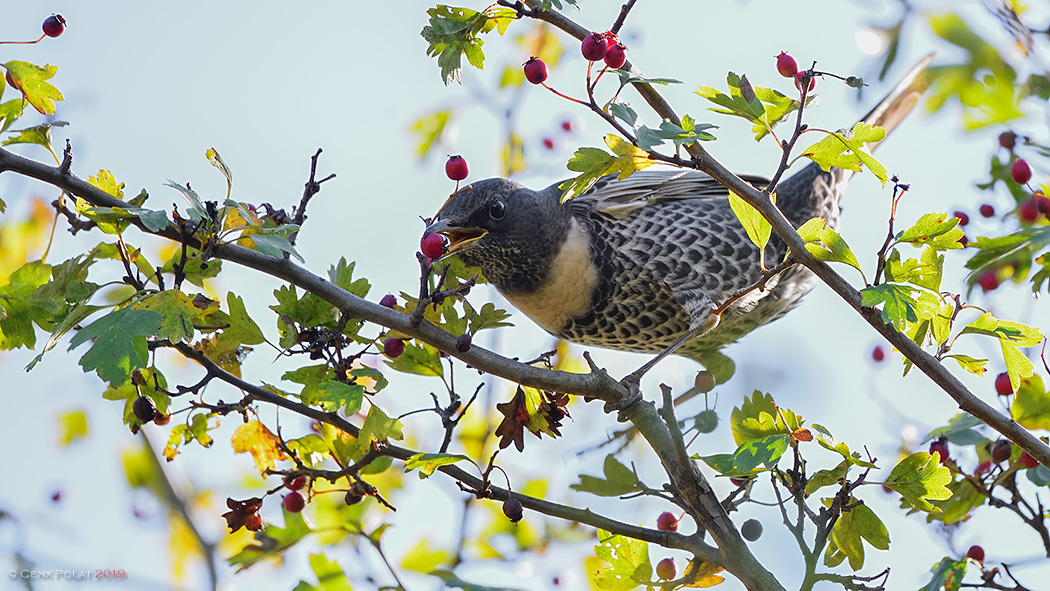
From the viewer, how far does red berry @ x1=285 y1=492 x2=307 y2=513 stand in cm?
307

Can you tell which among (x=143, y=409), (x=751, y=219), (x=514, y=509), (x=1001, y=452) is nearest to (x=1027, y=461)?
(x=1001, y=452)

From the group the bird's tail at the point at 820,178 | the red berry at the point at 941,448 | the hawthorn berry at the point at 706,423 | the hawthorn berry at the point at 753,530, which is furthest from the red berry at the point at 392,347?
the bird's tail at the point at 820,178

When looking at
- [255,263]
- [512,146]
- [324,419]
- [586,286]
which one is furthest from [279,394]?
[512,146]

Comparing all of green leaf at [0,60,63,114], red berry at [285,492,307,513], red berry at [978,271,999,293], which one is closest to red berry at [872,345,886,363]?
red berry at [978,271,999,293]

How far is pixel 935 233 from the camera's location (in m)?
2.32

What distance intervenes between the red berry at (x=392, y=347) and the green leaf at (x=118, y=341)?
680 mm

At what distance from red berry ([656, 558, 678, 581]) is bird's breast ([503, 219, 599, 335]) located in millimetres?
1300

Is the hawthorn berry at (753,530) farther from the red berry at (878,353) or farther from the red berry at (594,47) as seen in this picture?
the red berry at (878,353)

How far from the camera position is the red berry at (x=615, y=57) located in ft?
7.72

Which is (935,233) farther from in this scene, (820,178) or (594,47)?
(820,178)

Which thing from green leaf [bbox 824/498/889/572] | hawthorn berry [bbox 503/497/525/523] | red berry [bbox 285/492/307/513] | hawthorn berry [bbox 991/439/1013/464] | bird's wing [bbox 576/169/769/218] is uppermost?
bird's wing [bbox 576/169/769/218]

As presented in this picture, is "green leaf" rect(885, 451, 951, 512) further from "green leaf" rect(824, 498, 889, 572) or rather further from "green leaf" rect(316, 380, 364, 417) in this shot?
"green leaf" rect(316, 380, 364, 417)

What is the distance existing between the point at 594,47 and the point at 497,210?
1401 millimetres

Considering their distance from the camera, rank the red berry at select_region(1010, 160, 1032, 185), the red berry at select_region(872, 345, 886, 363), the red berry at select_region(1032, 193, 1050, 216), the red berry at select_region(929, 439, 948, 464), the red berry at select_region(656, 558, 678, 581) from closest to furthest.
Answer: the red berry at select_region(656, 558, 678, 581)
the red berry at select_region(929, 439, 948, 464)
the red berry at select_region(1032, 193, 1050, 216)
the red berry at select_region(1010, 160, 1032, 185)
the red berry at select_region(872, 345, 886, 363)
